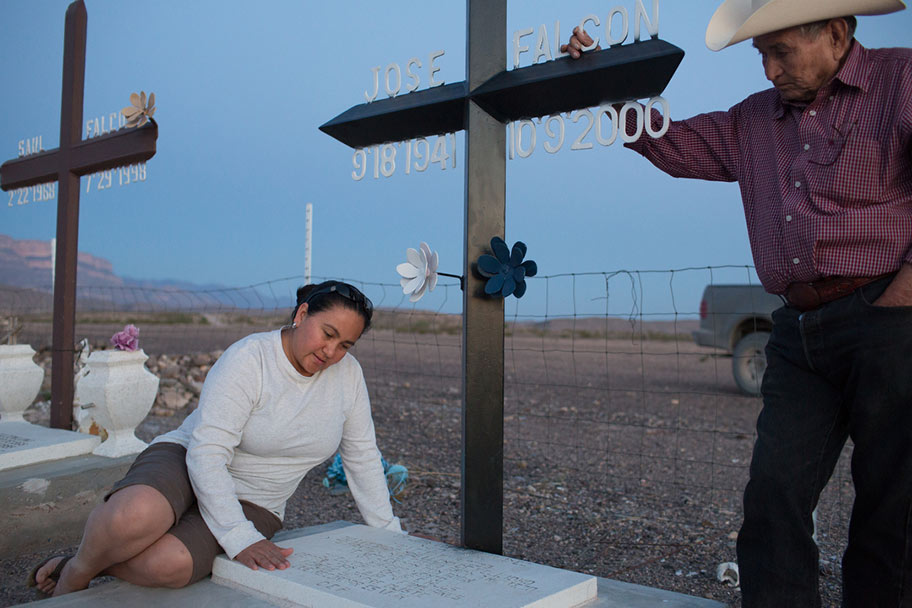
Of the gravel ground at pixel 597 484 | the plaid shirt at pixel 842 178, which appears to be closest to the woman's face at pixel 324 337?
the plaid shirt at pixel 842 178

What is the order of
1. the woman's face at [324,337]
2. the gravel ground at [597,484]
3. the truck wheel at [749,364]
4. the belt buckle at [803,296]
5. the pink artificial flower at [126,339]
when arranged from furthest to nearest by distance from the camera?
the truck wheel at [749,364] < the pink artificial flower at [126,339] < the gravel ground at [597,484] < the woman's face at [324,337] < the belt buckle at [803,296]

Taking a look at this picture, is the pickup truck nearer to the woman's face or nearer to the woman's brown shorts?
the woman's face

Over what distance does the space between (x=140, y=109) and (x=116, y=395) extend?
1.76m

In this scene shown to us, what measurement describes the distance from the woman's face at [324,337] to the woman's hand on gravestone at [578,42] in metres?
1.23

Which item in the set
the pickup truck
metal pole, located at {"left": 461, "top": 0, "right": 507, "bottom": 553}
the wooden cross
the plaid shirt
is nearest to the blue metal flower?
metal pole, located at {"left": 461, "top": 0, "right": 507, "bottom": 553}

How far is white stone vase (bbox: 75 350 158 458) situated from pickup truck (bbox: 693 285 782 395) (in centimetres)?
679

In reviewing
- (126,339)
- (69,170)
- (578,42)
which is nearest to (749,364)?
(126,339)

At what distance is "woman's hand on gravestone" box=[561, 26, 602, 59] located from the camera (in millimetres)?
2580

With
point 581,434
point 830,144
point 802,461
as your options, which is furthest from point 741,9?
point 581,434

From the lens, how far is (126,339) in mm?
4523

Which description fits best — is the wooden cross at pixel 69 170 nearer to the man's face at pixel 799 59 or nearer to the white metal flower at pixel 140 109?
the white metal flower at pixel 140 109

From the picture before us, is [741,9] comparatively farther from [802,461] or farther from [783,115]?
[802,461]

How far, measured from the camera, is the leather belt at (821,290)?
1962 millimetres

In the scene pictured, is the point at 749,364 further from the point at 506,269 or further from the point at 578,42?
the point at 578,42
